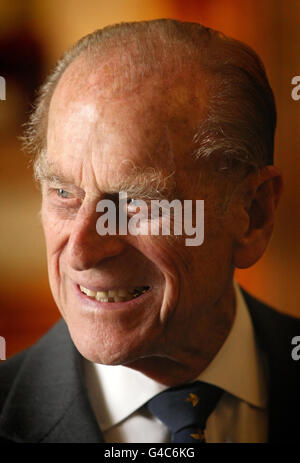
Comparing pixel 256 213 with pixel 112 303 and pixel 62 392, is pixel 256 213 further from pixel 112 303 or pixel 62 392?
pixel 62 392

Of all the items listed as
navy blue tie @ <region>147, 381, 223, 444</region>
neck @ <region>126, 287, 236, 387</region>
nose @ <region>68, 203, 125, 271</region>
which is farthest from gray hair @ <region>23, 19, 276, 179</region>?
navy blue tie @ <region>147, 381, 223, 444</region>

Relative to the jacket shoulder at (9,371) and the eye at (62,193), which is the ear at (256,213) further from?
the jacket shoulder at (9,371)

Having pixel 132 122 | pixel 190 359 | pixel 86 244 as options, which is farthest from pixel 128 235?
pixel 190 359

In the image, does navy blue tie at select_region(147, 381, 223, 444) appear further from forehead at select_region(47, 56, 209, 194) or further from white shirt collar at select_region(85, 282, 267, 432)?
forehead at select_region(47, 56, 209, 194)

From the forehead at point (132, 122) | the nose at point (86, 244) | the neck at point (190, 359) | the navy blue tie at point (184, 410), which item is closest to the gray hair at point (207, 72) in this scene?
the forehead at point (132, 122)

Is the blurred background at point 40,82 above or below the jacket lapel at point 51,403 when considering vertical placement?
above

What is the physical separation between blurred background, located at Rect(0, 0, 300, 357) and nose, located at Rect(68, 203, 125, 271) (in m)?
0.19

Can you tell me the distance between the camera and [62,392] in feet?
3.24

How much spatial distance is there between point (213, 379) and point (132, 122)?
50 cm

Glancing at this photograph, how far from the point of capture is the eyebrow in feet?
2.75

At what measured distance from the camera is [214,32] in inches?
36.5

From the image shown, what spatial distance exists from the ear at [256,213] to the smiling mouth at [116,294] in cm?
18

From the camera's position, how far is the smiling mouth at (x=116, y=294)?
897mm
